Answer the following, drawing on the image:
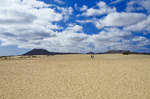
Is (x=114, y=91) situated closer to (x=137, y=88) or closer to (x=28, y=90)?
(x=137, y=88)

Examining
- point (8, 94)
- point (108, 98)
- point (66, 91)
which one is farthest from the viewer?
point (66, 91)

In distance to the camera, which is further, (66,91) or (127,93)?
(66,91)

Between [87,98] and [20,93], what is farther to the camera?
[20,93]

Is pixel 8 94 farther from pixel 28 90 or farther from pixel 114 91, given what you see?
pixel 114 91

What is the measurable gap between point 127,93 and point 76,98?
3.61m

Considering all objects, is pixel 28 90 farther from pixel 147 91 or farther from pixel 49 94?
pixel 147 91

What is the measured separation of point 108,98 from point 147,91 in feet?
10.5

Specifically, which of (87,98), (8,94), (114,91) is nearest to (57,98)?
(87,98)

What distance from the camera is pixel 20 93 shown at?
9.06 metres

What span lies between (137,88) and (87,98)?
4361 mm

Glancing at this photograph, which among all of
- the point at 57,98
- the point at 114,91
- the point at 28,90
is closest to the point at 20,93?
the point at 28,90

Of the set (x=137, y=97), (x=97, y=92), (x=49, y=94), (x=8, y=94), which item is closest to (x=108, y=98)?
(x=97, y=92)

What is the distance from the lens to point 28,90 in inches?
383

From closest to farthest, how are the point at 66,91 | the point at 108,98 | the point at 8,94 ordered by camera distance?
1. the point at 108,98
2. the point at 8,94
3. the point at 66,91
